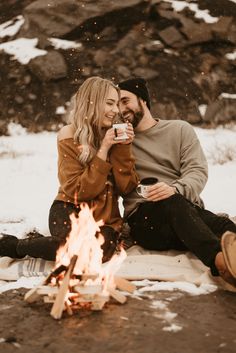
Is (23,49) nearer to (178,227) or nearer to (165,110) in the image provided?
(165,110)

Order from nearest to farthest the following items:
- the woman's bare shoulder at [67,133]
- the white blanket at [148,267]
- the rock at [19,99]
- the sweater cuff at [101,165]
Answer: the white blanket at [148,267]
the sweater cuff at [101,165]
the woman's bare shoulder at [67,133]
the rock at [19,99]

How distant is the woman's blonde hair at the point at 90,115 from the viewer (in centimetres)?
447

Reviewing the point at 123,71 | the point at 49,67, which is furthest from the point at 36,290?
the point at 49,67

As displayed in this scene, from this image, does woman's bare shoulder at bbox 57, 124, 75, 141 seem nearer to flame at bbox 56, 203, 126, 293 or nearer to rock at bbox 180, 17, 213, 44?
flame at bbox 56, 203, 126, 293

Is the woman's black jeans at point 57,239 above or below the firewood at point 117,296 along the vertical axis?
below

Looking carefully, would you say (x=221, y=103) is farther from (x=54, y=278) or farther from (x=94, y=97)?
(x=54, y=278)

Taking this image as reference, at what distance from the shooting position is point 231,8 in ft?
52.2

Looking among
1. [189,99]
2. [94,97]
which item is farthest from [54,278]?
[189,99]

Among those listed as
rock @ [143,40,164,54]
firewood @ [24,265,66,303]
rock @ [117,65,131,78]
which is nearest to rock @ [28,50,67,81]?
rock @ [117,65,131,78]

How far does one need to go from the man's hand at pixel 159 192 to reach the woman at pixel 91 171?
1.27ft

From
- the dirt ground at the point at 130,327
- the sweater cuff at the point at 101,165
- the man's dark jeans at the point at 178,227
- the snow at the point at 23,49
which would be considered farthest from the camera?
the snow at the point at 23,49

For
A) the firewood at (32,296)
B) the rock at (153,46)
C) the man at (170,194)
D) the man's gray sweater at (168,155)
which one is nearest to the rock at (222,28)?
the rock at (153,46)

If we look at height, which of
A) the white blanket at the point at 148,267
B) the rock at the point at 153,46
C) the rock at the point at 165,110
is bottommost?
the rock at the point at 165,110

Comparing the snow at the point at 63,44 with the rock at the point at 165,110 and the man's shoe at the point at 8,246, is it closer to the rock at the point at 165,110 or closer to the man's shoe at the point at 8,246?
the rock at the point at 165,110
